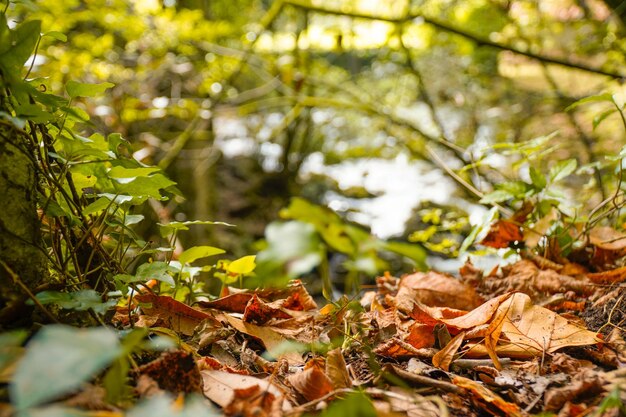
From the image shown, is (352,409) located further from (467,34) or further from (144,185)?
(467,34)

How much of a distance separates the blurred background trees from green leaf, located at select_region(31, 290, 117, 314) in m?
1.25

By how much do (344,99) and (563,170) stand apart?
5.46 m

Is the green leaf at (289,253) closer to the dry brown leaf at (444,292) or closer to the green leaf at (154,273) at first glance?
the green leaf at (154,273)

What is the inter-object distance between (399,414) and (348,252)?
376 millimetres

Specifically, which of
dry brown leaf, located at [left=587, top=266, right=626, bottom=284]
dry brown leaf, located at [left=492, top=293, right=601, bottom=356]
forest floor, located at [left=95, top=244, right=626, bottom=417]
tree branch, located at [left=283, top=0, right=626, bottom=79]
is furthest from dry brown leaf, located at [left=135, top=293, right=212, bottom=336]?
tree branch, located at [left=283, top=0, right=626, bottom=79]

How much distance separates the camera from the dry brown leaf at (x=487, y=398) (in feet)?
2.70

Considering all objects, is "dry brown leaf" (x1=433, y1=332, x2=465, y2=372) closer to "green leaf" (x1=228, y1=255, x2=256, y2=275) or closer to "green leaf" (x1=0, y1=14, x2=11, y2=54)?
"green leaf" (x1=228, y1=255, x2=256, y2=275)

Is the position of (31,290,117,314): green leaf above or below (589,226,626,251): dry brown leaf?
below

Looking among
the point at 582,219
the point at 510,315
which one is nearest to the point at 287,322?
the point at 510,315

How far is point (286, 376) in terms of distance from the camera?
98 cm

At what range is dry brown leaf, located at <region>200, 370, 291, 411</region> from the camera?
0.80 m

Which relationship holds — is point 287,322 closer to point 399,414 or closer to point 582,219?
point 399,414

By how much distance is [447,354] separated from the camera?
1042 mm

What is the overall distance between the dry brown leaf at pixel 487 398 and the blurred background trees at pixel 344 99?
2.53 feet
